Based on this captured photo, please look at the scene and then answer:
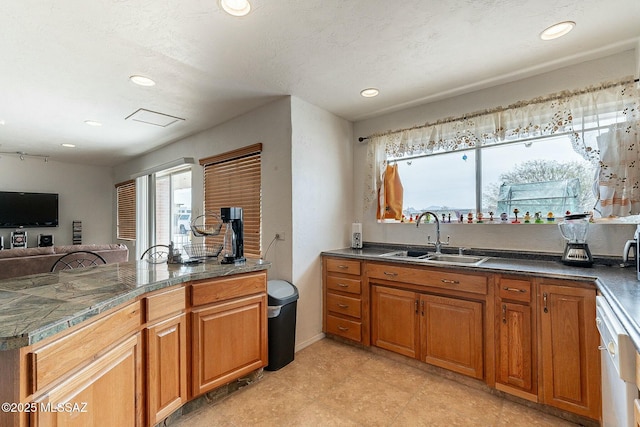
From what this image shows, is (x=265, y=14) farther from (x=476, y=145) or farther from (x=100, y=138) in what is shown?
(x=100, y=138)

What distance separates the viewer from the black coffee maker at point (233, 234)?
7.74 feet

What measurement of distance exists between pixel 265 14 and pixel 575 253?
2.62 metres

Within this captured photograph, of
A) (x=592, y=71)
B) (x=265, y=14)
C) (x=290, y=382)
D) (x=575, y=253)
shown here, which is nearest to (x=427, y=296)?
(x=575, y=253)

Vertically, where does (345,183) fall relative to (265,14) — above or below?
below

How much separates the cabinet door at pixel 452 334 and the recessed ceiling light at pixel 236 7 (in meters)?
2.36

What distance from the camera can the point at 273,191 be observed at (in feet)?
9.71

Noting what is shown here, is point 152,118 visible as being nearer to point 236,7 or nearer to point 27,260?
point 27,260

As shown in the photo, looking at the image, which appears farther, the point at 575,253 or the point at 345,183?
the point at 345,183

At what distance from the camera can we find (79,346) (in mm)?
1146

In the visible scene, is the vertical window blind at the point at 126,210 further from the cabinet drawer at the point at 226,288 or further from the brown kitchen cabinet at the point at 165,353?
the brown kitchen cabinet at the point at 165,353

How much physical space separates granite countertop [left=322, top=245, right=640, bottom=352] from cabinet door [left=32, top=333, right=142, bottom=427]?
189 cm

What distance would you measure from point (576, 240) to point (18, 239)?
8135 mm

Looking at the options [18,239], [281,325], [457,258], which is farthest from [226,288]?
[18,239]

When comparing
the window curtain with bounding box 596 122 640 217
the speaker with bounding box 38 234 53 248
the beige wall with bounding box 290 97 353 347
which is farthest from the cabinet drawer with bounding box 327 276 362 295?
the speaker with bounding box 38 234 53 248
